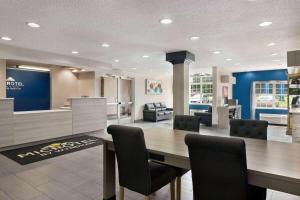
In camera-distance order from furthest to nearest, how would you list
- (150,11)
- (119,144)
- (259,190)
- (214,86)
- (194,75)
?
(194,75)
(214,86)
(150,11)
(119,144)
(259,190)

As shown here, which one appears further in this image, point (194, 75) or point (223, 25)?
point (194, 75)

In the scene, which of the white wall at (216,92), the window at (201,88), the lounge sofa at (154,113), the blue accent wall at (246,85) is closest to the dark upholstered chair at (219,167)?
the white wall at (216,92)

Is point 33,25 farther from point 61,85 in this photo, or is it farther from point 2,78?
point 61,85

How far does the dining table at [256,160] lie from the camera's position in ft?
4.49

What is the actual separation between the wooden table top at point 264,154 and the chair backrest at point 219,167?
0.14 meters

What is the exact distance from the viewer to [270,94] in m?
9.42

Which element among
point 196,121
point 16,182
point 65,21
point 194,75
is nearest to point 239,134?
point 196,121

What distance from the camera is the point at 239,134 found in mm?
2646

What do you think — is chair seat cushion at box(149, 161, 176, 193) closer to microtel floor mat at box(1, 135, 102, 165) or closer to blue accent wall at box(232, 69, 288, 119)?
microtel floor mat at box(1, 135, 102, 165)

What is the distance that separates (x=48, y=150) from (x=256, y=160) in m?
4.43

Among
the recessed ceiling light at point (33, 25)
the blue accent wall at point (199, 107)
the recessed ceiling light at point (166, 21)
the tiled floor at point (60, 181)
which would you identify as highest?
the recessed ceiling light at point (33, 25)

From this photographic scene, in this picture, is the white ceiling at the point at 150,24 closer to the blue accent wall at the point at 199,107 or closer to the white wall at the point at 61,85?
the white wall at the point at 61,85

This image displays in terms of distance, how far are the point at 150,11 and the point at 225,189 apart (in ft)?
7.37

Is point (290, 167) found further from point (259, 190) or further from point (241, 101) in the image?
point (241, 101)
